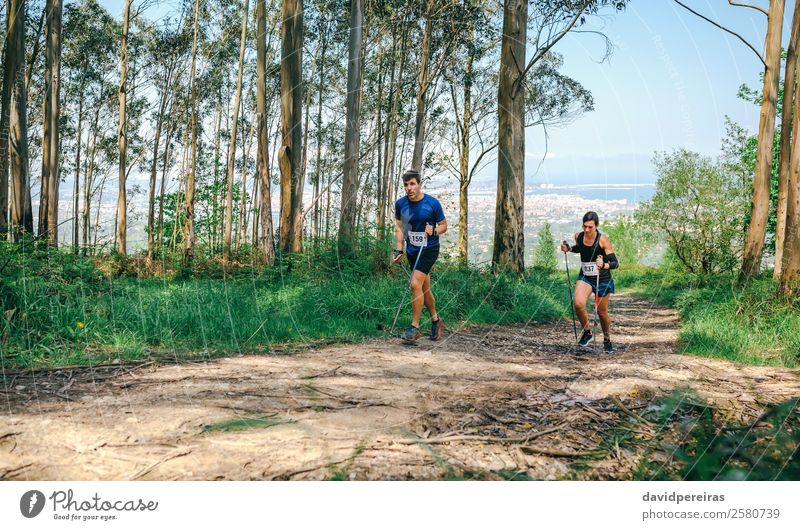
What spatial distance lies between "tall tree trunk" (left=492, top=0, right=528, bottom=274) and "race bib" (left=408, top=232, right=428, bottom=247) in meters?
4.08

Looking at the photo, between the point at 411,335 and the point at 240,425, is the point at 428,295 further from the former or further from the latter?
the point at 240,425

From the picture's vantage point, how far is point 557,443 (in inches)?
101

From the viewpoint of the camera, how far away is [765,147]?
8.00 meters

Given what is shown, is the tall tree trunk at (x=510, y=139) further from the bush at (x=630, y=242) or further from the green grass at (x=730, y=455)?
the green grass at (x=730, y=455)

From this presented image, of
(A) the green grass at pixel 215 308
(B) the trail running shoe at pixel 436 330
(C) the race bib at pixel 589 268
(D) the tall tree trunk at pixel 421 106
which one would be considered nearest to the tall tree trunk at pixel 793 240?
(C) the race bib at pixel 589 268

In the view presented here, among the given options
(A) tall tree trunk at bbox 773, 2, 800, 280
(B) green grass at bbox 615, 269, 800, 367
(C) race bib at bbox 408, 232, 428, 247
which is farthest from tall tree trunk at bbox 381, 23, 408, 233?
(A) tall tree trunk at bbox 773, 2, 800, 280

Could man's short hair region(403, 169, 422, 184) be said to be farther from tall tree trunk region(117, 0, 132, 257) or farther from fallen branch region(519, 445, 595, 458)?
tall tree trunk region(117, 0, 132, 257)

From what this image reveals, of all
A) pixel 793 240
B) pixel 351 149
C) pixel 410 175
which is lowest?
pixel 793 240

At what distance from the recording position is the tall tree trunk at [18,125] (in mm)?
8383

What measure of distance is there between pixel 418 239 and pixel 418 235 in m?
0.04

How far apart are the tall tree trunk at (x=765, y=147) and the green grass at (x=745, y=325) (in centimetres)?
47

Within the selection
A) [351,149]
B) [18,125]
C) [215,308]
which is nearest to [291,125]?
[18,125]

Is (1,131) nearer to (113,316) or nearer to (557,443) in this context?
(113,316)

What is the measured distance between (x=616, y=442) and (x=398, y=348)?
320 centimetres
